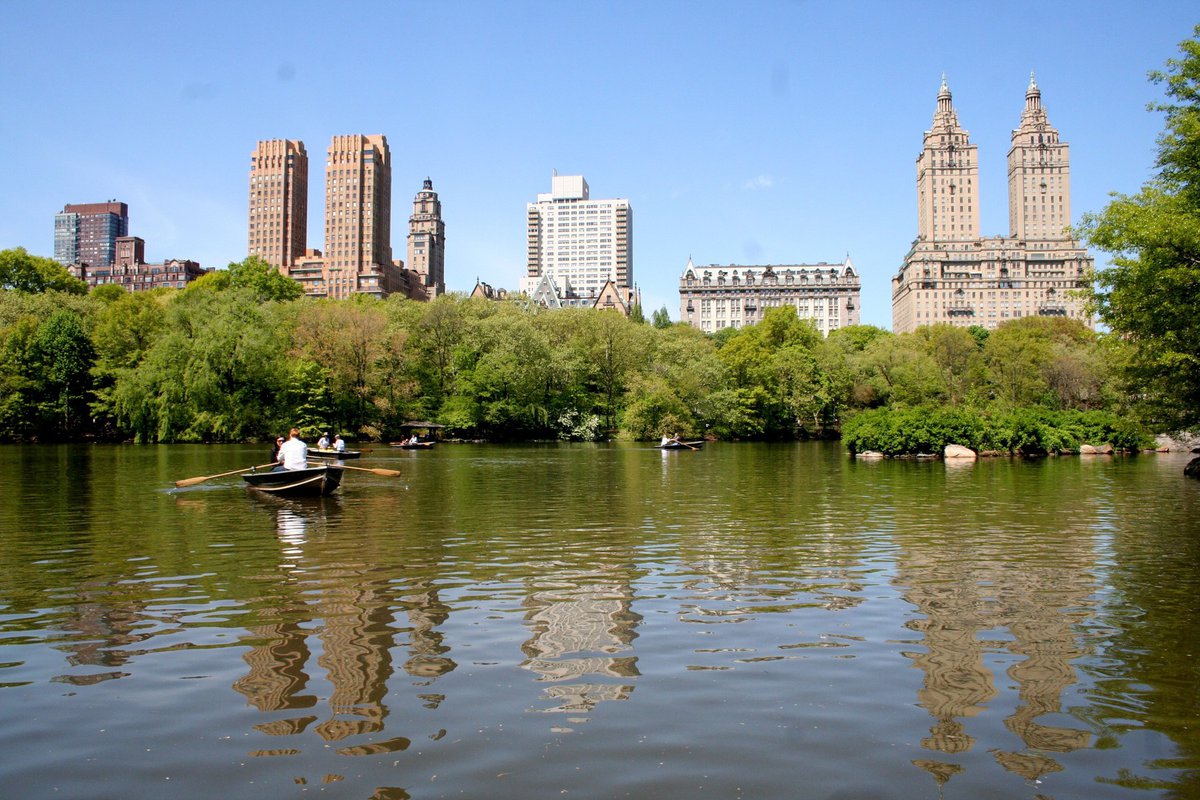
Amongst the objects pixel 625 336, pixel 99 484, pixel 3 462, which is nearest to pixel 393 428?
pixel 625 336

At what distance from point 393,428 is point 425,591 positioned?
63.7m

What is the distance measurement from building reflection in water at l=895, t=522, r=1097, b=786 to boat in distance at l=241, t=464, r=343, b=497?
15405 millimetres

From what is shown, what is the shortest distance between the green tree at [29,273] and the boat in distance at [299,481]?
7066 cm

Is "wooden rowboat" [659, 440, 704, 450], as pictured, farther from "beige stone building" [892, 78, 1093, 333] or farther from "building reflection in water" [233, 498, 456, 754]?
"beige stone building" [892, 78, 1093, 333]

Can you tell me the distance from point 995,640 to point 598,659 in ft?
13.3

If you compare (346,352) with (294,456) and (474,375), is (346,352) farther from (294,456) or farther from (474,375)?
(294,456)

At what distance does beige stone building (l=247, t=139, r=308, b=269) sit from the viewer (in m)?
188

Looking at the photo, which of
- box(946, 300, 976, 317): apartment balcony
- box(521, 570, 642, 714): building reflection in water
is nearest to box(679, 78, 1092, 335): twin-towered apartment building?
box(946, 300, 976, 317): apartment balcony

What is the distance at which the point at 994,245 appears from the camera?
187m

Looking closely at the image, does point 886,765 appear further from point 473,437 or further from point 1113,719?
point 473,437

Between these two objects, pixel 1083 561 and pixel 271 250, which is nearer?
pixel 1083 561

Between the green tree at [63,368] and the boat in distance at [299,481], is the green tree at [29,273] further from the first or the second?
the boat in distance at [299,481]

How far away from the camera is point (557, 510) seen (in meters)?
20.8

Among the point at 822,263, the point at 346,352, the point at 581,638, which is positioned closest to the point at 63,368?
the point at 346,352
